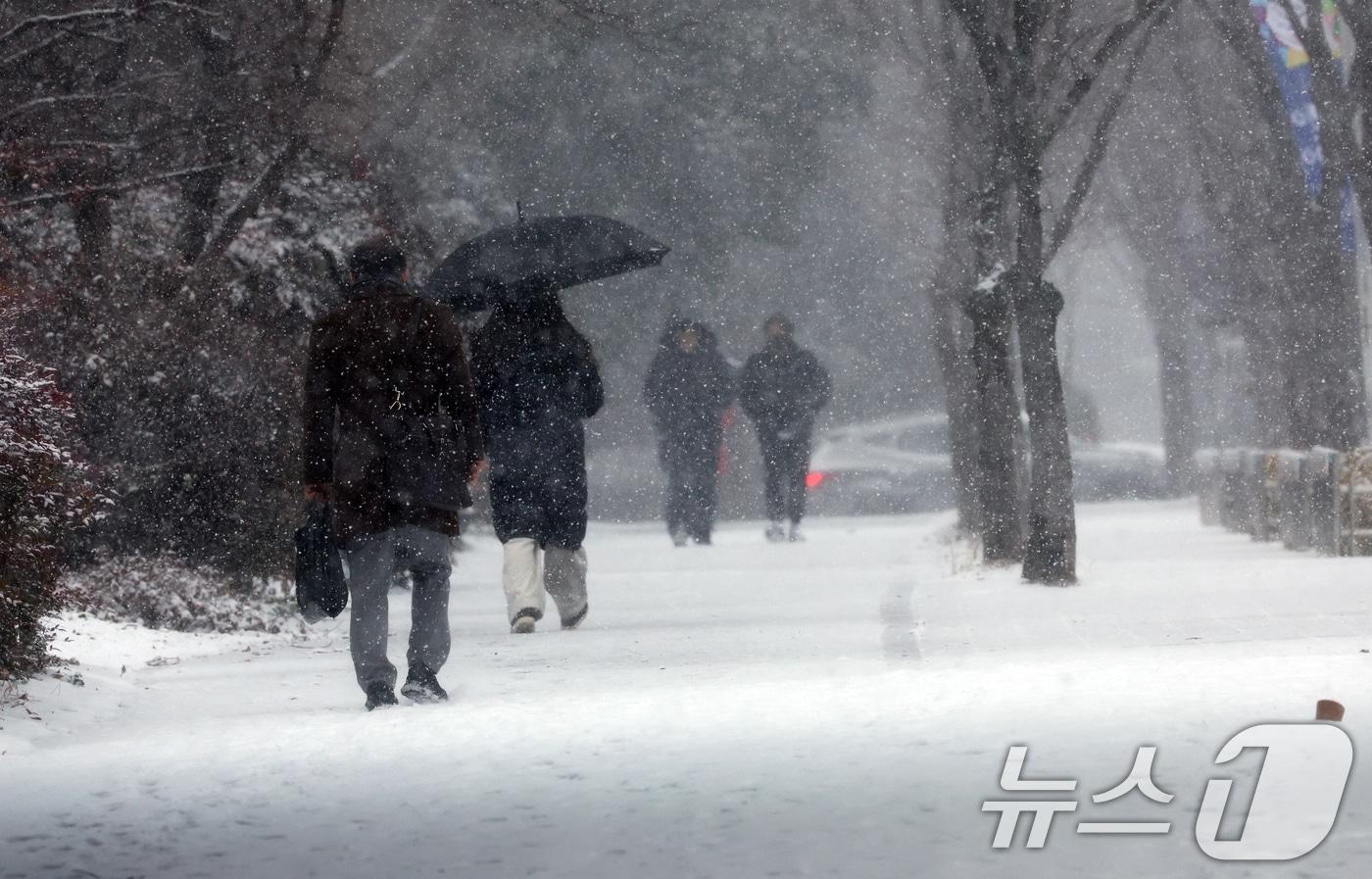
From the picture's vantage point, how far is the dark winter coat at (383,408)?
8.15 metres

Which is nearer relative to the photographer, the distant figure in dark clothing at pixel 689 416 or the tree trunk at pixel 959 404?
the tree trunk at pixel 959 404

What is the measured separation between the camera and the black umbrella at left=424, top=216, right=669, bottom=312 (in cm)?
1188

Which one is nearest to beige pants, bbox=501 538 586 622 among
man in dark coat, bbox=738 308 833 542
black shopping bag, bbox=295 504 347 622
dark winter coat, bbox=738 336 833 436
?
black shopping bag, bbox=295 504 347 622

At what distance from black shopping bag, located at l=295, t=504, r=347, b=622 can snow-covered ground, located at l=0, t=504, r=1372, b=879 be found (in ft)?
1.39

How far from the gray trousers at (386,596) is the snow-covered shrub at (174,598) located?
4.32 metres

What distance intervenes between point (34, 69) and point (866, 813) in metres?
10.2

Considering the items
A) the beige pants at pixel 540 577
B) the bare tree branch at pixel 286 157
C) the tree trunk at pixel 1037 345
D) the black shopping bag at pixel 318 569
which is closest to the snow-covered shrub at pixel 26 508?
the black shopping bag at pixel 318 569

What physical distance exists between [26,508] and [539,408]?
362 centimetres

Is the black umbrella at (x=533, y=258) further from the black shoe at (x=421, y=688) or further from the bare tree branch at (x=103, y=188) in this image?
the black shoe at (x=421, y=688)

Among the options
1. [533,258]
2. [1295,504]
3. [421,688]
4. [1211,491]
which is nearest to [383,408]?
[421,688]

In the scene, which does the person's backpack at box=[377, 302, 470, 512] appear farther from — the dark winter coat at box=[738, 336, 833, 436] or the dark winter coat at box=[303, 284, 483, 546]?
the dark winter coat at box=[738, 336, 833, 436]

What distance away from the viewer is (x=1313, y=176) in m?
20.8

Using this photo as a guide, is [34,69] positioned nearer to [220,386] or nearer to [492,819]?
[220,386]

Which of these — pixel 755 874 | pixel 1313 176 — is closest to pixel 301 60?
pixel 1313 176
